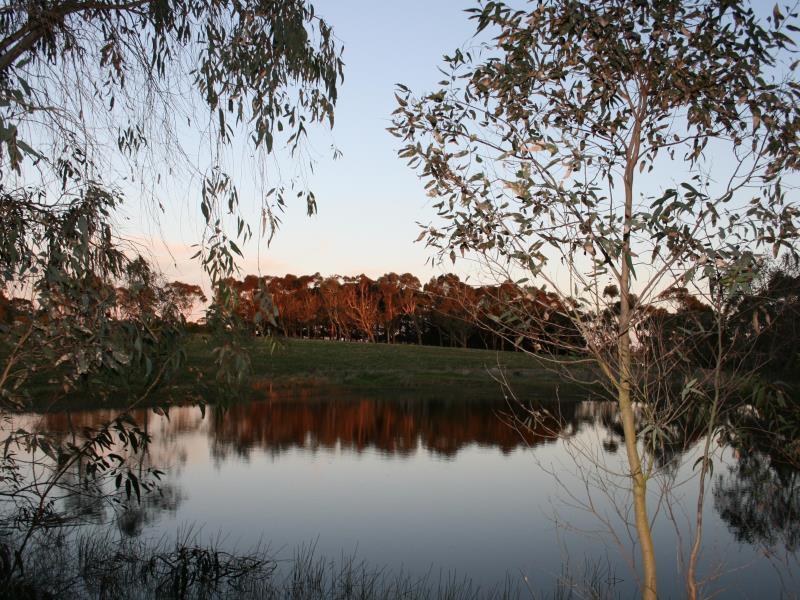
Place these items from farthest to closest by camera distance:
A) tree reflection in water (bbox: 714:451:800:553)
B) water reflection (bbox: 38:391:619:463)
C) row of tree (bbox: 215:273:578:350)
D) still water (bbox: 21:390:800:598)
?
row of tree (bbox: 215:273:578:350) < water reflection (bbox: 38:391:619:463) < tree reflection in water (bbox: 714:451:800:553) < still water (bbox: 21:390:800:598)

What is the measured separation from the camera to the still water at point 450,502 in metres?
6.40

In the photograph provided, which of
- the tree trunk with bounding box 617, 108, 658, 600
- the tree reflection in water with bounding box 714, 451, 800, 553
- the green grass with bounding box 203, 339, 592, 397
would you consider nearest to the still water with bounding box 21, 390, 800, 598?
the tree reflection in water with bounding box 714, 451, 800, 553

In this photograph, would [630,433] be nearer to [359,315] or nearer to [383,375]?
[383,375]

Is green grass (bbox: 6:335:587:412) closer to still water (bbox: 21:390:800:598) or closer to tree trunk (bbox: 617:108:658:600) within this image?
still water (bbox: 21:390:800:598)

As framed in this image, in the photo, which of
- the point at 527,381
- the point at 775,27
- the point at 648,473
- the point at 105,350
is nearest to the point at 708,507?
the point at 648,473

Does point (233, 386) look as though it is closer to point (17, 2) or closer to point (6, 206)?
point (6, 206)

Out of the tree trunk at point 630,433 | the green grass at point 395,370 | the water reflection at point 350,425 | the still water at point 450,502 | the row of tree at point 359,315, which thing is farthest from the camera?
the row of tree at point 359,315

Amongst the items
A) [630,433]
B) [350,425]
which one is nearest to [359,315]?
[350,425]

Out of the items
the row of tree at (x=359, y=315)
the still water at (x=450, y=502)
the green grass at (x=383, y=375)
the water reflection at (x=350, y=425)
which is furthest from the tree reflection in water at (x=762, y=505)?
the row of tree at (x=359, y=315)

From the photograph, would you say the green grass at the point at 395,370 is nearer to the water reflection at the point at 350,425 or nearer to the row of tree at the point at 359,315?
the water reflection at the point at 350,425

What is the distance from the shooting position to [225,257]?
325cm

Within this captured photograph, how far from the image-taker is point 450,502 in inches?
362

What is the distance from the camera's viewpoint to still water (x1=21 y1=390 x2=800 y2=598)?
640 centimetres

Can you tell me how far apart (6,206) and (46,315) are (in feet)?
1.60
